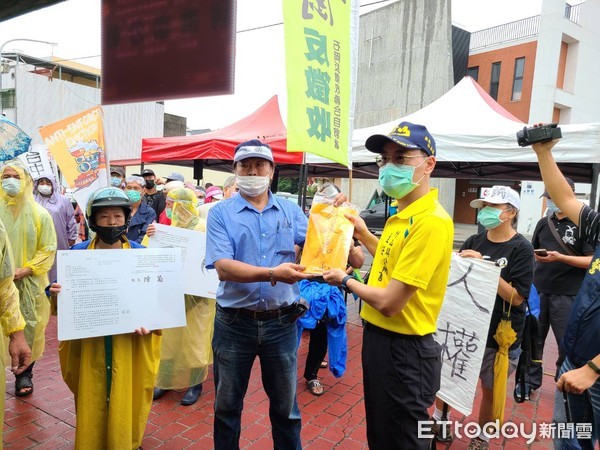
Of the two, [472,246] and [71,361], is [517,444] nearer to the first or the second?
[472,246]

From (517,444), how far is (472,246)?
1.61 m

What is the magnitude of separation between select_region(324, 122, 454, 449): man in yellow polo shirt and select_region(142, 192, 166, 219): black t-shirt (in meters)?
4.95

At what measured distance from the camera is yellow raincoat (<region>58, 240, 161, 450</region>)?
2400 millimetres

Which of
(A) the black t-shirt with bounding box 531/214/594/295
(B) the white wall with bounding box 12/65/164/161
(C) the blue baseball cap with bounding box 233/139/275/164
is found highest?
(B) the white wall with bounding box 12/65/164/161

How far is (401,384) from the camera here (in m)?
1.96

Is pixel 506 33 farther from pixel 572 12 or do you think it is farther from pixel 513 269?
pixel 513 269

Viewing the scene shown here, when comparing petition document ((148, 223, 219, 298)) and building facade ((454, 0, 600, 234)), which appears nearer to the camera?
petition document ((148, 223, 219, 298))

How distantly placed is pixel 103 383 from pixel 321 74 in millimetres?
2304

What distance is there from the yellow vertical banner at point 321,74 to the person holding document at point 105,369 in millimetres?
1184

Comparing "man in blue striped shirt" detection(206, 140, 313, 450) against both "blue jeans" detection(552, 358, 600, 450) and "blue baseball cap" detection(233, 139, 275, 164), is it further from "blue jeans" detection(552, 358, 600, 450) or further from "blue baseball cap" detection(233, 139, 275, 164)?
"blue jeans" detection(552, 358, 600, 450)

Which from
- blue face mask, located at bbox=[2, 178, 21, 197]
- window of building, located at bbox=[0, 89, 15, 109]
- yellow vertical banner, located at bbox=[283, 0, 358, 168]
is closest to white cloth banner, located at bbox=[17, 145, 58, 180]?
blue face mask, located at bbox=[2, 178, 21, 197]

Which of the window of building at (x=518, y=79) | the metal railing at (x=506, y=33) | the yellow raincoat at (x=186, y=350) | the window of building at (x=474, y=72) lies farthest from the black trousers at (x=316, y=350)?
the window of building at (x=474, y=72)

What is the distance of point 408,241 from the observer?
189 centimetres

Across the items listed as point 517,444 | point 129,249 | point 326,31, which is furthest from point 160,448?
point 326,31
